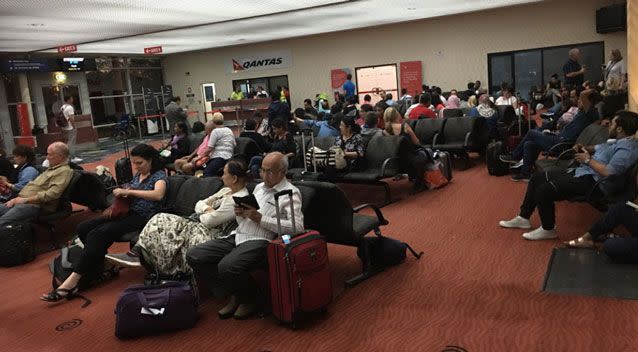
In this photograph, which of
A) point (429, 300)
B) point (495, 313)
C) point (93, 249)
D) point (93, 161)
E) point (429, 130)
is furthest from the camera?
point (93, 161)

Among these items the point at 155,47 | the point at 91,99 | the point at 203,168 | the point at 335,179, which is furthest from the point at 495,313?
the point at 91,99

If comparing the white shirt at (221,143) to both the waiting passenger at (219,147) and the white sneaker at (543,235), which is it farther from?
the white sneaker at (543,235)

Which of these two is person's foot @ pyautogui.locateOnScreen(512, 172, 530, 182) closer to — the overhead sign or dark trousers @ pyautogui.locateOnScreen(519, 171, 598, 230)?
dark trousers @ pyautogui.locateOnScreen(519, 171, 598, 230)

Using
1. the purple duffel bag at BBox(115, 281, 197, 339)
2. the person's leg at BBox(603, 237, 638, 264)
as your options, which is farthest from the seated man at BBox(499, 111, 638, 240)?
the purple duffel bag at BBox(115, 281, 197, 339)

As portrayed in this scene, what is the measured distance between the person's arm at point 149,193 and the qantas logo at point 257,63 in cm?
1751

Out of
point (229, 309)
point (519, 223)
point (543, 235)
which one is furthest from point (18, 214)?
point (543, 235)

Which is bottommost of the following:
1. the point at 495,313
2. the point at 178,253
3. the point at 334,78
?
the point at 495,313

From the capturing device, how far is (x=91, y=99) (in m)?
22.6

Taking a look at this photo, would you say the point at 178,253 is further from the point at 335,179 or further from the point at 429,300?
the point at 335,179

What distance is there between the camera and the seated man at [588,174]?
4.38 meters

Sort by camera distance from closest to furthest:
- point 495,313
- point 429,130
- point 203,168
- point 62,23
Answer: point 495,313, point 203,168, point 429,130, point 62,23

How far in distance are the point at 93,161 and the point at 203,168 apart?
8057 millimetres

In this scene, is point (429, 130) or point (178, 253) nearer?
point (178, 253)

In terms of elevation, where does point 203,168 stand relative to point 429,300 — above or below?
→ above
